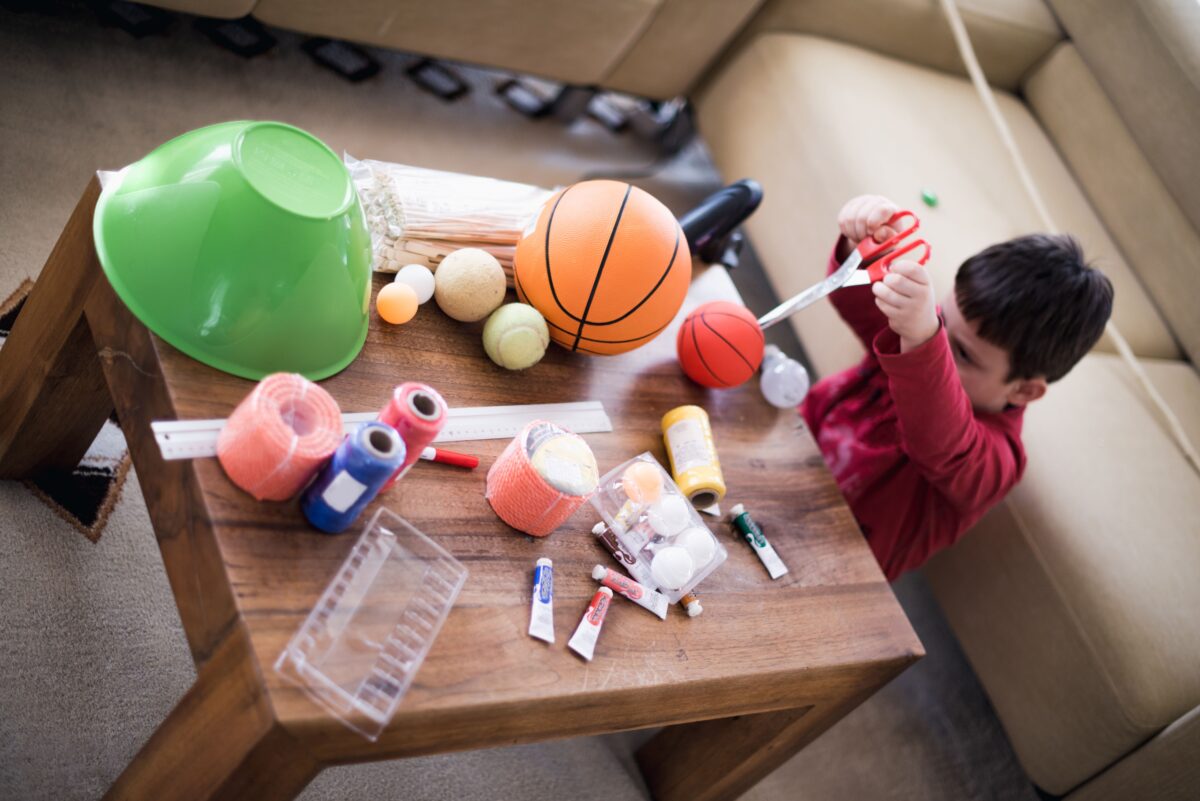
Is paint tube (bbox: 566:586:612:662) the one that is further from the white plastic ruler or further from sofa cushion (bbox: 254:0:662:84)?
sofa cushion (bbox: 254:0:662:84)

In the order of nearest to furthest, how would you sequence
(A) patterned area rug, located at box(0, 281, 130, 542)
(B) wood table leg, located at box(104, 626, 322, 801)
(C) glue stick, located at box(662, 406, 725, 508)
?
(B) wood table leg, located at box(104, 626, 322, 801), (C) glue stick, located at box(662, 406, 725, 508), (A) patterned area rug, located at box(0, 281, 130, 542)

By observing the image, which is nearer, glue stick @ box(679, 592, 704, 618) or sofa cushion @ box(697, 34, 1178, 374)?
glue stick @ box(679, 592, 704, 618)

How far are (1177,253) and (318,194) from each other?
7.03 ft

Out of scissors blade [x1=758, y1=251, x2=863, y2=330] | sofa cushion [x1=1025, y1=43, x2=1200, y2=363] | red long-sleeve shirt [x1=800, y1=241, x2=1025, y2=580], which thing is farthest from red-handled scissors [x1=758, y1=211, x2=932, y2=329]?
sofa cushion [x1=1025, y1=43, x2=1200, y2=363]

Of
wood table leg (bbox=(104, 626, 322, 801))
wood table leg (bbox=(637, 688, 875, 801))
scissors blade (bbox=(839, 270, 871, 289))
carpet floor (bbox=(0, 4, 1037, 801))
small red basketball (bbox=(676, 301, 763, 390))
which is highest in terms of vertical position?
scissors blade (bbox=(839, 270, 871, 289))

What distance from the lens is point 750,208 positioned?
1.40 meters

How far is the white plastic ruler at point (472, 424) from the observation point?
30.4 inches

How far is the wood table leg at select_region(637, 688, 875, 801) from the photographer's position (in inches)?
45.4

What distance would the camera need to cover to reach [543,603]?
87cm

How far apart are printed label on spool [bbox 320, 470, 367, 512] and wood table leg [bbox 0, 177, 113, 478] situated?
0.37 m

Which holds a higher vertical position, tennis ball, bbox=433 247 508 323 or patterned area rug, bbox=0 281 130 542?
tennis ball, bbox=433 247 508 323

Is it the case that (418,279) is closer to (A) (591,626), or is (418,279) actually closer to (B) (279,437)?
(B) (279,437)

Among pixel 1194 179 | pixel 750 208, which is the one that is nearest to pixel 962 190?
pixel 1194 179

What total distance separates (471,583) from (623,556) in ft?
0.64
